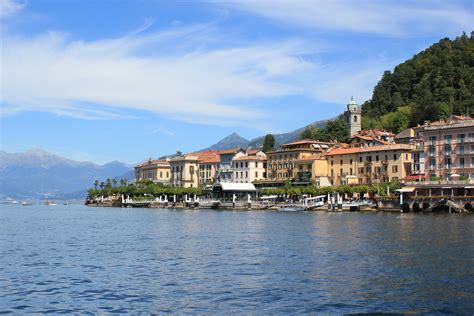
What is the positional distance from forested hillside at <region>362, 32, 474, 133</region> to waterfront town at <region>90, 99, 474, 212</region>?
10.8 m

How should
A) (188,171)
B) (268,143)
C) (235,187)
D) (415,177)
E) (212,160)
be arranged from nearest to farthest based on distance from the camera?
(415,177), (235,187), (268,143), (212,160), (188,171)

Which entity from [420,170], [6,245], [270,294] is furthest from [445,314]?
Answer: [420,170]

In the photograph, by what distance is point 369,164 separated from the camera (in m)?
126

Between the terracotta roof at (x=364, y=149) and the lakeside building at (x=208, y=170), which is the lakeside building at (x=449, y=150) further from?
the lakeside building at (x=208, y=170)

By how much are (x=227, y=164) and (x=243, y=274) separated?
5019 inches

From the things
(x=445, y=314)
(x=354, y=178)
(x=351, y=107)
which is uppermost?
(x=351, y=107)

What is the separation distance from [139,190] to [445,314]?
151836 mm

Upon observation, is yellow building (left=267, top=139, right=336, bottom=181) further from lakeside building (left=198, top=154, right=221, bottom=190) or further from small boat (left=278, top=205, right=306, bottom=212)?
lakeside building (left=198, top=154, right=221, bottom=190)

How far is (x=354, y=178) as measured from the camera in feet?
421

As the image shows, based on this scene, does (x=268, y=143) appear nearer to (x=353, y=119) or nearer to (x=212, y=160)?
(x=212, y=160)

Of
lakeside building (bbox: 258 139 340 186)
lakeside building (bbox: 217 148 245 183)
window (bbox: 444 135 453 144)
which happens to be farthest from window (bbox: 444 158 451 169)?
lakeside building (bbox: 217 148 245 183)

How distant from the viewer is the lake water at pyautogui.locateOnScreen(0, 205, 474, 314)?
1040 inches

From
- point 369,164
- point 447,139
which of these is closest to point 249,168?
point 369,164

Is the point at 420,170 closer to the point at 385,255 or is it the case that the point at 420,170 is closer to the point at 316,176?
the point at 316,176
